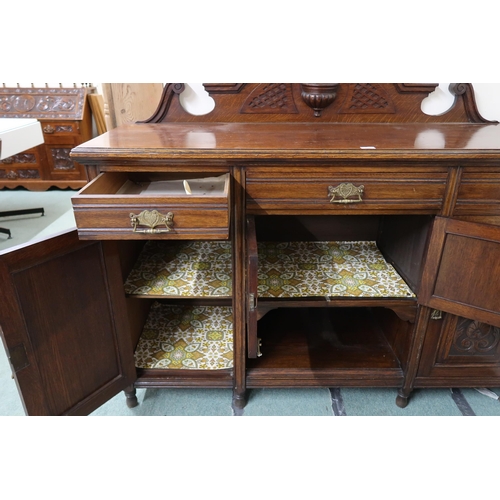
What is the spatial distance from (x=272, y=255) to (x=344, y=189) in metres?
0.47

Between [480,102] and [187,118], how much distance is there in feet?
3.21

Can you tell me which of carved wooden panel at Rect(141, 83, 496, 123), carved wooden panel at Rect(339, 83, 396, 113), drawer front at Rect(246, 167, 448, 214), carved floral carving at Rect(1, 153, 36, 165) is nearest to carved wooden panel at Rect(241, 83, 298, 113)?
carved wooden panel at Rect(141, 83, 496, 123)

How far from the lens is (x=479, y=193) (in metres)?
1.02

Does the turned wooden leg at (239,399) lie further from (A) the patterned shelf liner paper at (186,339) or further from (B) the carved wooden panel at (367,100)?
(B) the carved wooden panel at (367,100)

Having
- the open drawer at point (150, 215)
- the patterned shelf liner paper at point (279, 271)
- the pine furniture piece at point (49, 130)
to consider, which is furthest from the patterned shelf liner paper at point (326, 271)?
the pine furniture piece at point (49, 130)

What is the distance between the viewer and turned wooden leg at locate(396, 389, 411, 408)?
50.6 inches

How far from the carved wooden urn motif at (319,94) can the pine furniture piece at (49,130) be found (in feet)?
7.55

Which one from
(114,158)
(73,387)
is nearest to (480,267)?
(114,158)

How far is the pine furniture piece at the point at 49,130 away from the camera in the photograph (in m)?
2.98

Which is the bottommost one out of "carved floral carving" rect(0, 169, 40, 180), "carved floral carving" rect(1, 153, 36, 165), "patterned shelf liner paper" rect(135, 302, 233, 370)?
"patterned shelf liner paper" rect(135, 302, 233, 370)

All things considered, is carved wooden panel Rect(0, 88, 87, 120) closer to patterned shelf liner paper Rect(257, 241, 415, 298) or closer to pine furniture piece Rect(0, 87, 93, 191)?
pine furniture piece Rect(0, 87, 93, 191)

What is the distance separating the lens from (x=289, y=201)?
102 centimetres

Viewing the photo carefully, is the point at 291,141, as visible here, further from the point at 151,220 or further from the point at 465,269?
the point at 465,269

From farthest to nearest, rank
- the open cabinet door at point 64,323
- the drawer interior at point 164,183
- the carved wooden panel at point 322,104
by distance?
the carved wooden panel at point 322,104, the drawer interior at point 164,183, the open cabinet door at point 64,323
